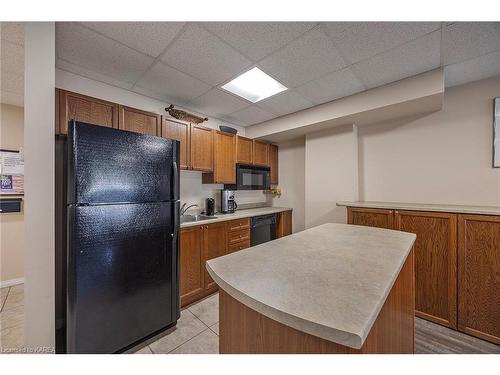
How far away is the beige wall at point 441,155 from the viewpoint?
2135mm

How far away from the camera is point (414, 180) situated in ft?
8.45

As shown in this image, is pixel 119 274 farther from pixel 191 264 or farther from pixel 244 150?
pixel 244 150

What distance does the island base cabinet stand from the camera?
637 millimetres

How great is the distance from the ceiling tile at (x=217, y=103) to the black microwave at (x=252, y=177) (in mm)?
859

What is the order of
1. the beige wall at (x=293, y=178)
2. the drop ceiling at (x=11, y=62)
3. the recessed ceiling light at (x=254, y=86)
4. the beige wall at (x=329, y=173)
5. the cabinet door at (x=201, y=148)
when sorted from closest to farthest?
the drop ceiling at (x=11, y=62) < the recessed ceiling light at (x=254, y=86) < the cabinet door at (x=201, y=148) < the beige wall at (x=329, y=173) < the beige wall at (x=293, y=178)

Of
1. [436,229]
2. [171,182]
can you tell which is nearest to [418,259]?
[436,229]

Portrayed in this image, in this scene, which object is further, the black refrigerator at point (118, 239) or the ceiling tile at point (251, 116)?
the ceiling tile at point (251, 116)


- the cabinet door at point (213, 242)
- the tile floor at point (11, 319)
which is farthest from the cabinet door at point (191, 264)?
the tile floor at point (11, 319)

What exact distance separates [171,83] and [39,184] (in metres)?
1.50

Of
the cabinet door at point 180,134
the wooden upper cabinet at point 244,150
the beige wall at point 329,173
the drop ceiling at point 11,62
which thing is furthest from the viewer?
the wooden upper cabinet at point 244,150

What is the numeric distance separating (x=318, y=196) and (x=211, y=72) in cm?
227

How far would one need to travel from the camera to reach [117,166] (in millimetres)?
1524

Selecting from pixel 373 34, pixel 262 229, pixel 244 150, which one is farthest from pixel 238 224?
pixel 373 34

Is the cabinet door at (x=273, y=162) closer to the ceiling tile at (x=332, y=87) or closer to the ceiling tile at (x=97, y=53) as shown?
the ceiling tile at (x=332, y=87)
